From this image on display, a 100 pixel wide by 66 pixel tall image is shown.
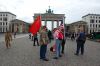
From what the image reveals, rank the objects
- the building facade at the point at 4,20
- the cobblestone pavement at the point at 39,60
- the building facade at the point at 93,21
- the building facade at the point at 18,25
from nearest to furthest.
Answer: the cobblestone pavement at the point at 39,60
the building facade at the point at 18,25
the building facade at the point at 4,20
the building facade at the point at 93,21

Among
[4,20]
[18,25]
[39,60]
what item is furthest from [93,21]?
[39,60]

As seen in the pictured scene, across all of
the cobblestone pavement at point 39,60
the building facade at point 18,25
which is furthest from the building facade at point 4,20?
the cobblestone pavement at point 39,60

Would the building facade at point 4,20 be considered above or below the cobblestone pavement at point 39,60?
above

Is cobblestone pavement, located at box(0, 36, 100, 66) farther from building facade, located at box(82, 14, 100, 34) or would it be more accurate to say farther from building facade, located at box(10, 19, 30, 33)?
building facade, located at box(82, 14, 100, 34)

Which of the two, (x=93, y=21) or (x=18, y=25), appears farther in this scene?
(x=93, y=21)

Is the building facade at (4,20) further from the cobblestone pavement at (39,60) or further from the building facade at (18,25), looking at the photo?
the cobblestone pavement at (39,60)

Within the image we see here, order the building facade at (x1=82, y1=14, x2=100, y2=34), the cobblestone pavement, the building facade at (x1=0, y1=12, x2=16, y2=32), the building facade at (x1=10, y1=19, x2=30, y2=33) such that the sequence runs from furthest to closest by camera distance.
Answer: the building facade at (x1=82, y1=14, x2=100, y2=34) → the building facade at (x1=0, y1=12, x2=16, y2=32) → the building facade at (x1=10, y1=19, x2=30, y2=33) → the cobblestone pavement

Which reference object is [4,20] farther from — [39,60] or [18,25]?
[39,60]

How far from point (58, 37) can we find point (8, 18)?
17566 cm

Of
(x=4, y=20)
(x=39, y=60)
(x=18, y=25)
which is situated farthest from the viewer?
(x=4, y=20)

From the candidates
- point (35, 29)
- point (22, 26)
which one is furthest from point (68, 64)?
point (22, 26)

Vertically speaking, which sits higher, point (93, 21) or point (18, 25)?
point (93, 21)

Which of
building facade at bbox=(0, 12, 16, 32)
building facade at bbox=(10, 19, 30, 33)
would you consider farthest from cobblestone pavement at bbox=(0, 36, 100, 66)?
building facade at bbox=(0, 12, 16, 32)

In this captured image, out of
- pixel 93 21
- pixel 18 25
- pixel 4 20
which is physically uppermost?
pixel 4 20
